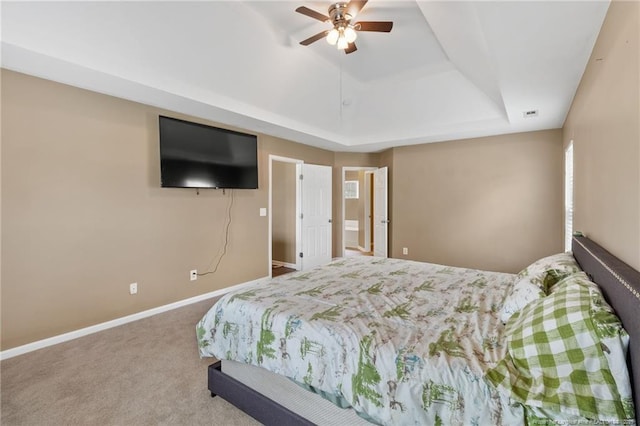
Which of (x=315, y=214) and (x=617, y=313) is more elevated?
(x=315, y=214)

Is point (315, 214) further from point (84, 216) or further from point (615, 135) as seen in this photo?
point (615, 135)

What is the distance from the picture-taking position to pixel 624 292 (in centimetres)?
110

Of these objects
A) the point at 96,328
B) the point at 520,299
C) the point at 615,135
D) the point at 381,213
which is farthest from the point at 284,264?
the point at 615,135

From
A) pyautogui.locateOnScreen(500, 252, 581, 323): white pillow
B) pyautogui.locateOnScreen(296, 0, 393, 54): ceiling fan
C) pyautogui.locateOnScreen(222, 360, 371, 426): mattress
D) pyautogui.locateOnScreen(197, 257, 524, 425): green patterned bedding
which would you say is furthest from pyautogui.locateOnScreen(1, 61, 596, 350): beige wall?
pyautogui.locateOnScreen(500, 252, 581, 323): white pillow

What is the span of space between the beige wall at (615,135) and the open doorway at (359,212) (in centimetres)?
564

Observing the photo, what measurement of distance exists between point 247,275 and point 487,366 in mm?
3895

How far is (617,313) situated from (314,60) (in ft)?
12.2

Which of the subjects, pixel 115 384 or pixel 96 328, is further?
pixel 96 328

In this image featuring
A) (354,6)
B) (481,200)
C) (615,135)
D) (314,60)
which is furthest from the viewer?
(481,200)

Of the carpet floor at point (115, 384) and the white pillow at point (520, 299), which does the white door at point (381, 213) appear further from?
the white pillow at point (520, 299)

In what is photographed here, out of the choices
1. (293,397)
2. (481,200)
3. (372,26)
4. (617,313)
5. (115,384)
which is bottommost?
(115,384)

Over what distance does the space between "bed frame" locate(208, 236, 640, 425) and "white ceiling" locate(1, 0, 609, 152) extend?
1.39 meters

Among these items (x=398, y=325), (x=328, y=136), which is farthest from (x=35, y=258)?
(x=328, y=136)

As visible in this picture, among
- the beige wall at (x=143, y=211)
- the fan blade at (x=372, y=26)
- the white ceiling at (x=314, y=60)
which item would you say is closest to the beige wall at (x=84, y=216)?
the beige wall at (x=143, y=211)
